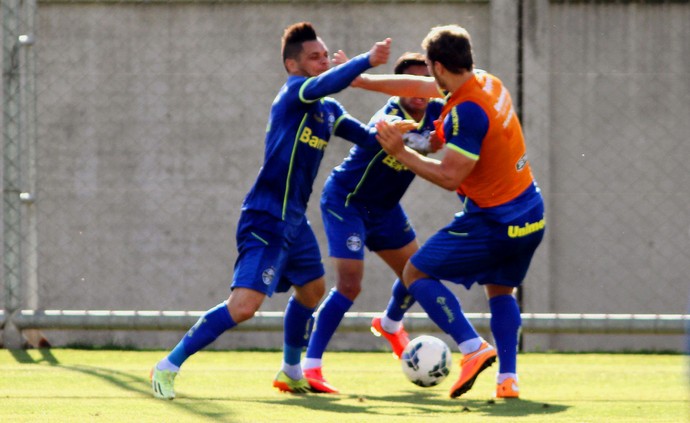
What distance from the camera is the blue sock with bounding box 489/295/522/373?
19.8 feet

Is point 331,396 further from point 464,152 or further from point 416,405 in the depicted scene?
point 464,152

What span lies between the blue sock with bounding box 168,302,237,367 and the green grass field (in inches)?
8.9

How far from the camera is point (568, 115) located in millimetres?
9297

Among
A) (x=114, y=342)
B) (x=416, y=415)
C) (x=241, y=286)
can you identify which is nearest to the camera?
(x=416, y=415)

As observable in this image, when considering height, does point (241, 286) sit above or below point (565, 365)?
above

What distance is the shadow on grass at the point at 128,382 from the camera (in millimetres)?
5435

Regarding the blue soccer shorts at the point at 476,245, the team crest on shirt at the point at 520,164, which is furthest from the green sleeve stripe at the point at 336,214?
the team crest on shirt at the point at 520,164

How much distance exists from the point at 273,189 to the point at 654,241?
4347 millimetres

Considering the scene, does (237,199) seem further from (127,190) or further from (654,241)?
(654,241)

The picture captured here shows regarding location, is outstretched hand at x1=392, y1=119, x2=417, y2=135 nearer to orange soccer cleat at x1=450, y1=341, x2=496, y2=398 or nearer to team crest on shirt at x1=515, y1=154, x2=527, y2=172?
team crest on shirt at x1=515, y1=154, x2=527, y2=172

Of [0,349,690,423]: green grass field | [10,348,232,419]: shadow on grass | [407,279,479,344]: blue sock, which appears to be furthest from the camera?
[407,279,479,344]: blue sock

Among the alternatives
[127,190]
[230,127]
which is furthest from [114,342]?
[230,127]

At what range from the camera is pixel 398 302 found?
7.18 meters

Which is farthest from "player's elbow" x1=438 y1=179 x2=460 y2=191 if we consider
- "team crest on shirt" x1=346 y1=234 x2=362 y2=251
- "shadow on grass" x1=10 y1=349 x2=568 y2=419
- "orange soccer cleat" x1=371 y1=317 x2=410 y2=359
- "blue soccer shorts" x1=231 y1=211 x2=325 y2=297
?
"orange soccer cleat" x1=371 y1=317 x2=410 y2=359
